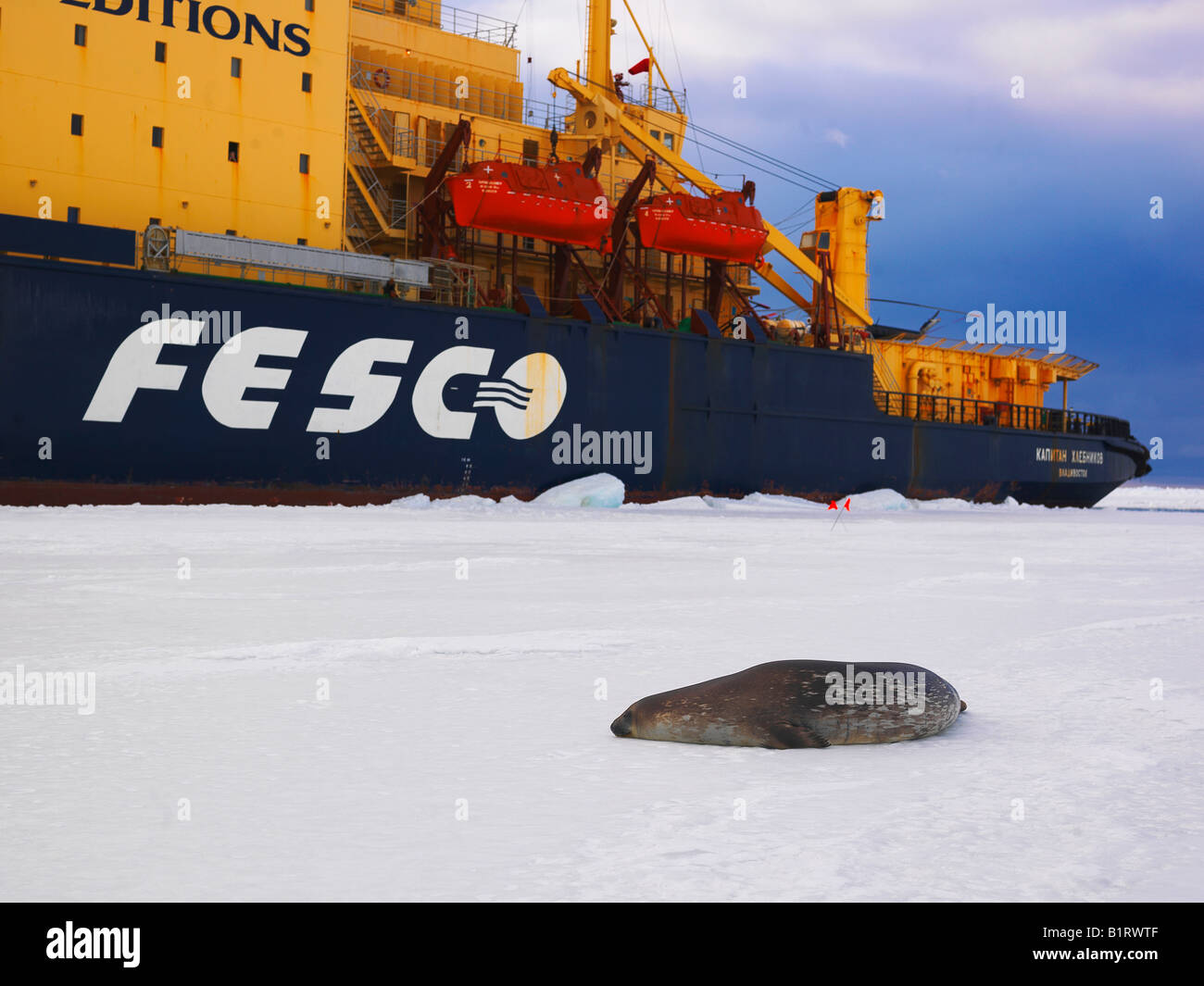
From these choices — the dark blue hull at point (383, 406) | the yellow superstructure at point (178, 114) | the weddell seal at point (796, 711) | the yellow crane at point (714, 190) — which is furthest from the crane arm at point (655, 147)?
the weddell seal at point (796, 711)

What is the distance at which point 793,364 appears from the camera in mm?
28203

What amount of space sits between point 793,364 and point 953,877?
2567 cm

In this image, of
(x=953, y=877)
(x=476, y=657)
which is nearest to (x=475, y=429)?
(x=476, y=657)

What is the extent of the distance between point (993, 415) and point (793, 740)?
32.4 meters

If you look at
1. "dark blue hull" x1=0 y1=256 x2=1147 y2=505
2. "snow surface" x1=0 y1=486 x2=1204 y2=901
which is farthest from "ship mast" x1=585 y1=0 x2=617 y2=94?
"snow surface" x1=0 y1=486 x2=1204 y2=901

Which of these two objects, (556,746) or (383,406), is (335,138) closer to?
(383,406)

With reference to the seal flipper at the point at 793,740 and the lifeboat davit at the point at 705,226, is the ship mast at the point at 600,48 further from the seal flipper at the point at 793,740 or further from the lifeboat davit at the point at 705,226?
the seal flipper at the point at 793,740

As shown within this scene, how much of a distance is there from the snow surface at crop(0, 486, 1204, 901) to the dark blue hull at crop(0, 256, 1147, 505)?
8.18 meters

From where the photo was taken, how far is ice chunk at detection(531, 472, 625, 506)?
2331cm

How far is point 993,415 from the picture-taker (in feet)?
115

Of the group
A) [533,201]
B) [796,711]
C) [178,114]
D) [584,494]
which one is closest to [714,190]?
[533,201]
